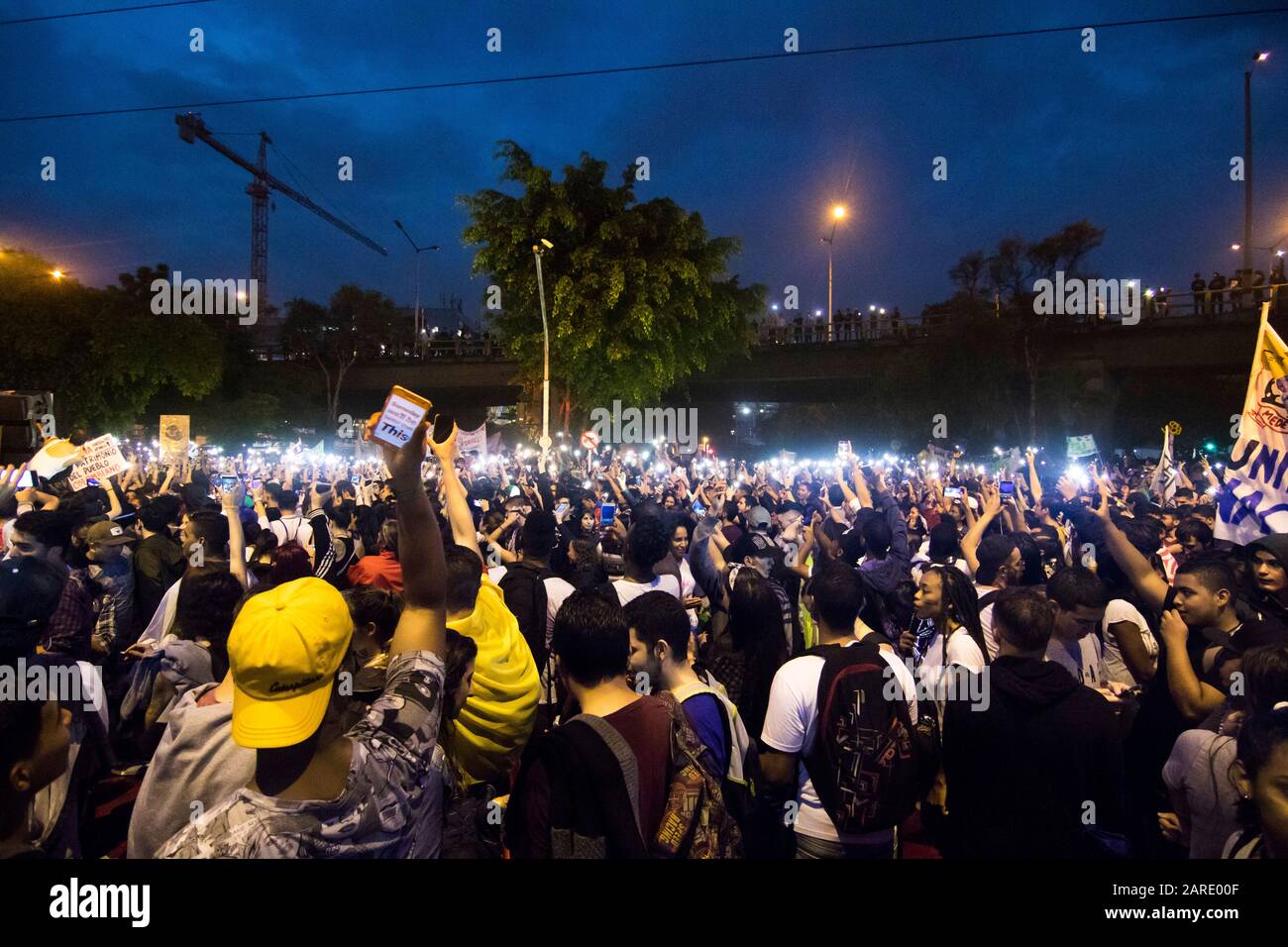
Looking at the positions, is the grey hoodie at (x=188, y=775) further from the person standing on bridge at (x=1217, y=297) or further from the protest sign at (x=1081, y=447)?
the person standing on bridge at (x=1217, y=297)

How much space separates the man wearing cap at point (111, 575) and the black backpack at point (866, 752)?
4901mm

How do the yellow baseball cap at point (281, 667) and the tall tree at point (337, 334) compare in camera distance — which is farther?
the tall tree at point (337, 334)

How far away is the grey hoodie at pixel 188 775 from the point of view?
2.28 meters

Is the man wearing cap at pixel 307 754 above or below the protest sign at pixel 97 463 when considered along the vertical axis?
below

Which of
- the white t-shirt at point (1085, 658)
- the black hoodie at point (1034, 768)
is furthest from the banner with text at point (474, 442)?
the black hoodie at point (1034, 768)

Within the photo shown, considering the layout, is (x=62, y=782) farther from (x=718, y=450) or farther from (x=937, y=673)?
(x=718, y=450)

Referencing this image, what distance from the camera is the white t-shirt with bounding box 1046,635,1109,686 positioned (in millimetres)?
4332

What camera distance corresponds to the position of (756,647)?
14.3 ft

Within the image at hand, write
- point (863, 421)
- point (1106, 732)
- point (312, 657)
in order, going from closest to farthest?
point (312, 657) < point (1106, 732) < point (863, 421)

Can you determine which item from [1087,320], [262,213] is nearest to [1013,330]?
[1087,320]

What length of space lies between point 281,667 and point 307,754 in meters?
0.23

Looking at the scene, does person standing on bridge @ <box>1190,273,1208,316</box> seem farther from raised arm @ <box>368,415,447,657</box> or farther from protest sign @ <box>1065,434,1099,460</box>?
raised arm @ <box>368,415,447,657</box>
